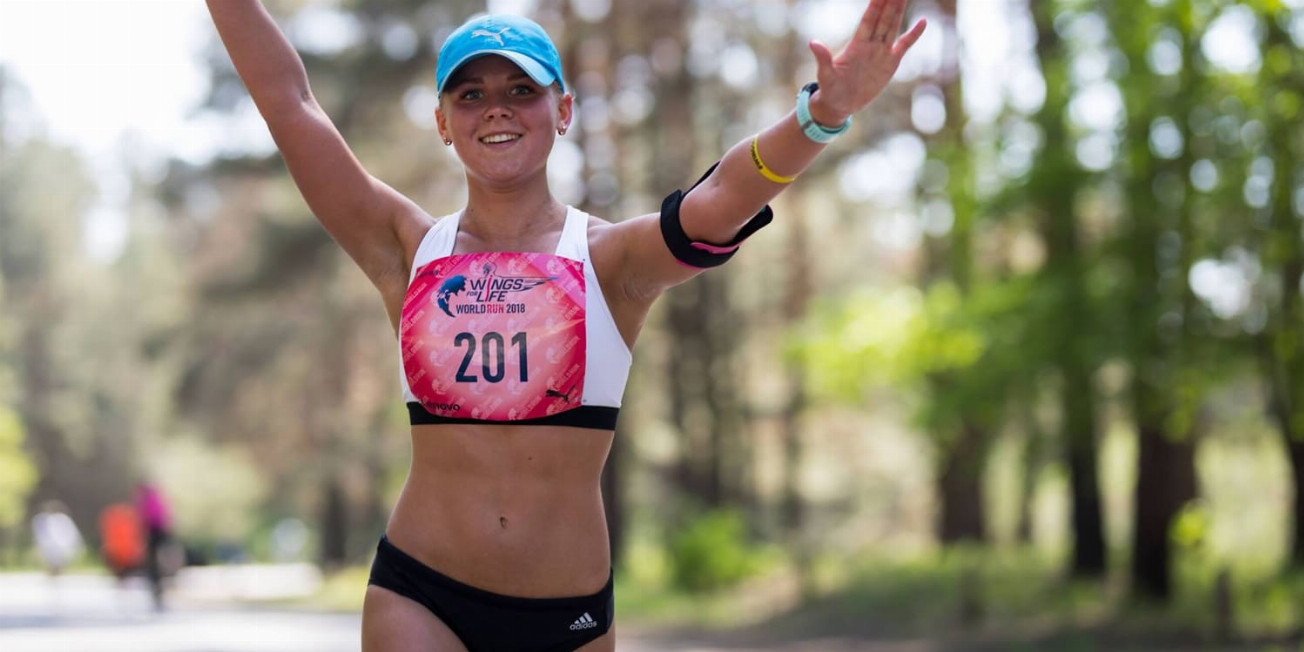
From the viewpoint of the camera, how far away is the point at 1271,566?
18.5 m

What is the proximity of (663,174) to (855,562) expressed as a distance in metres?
7.79

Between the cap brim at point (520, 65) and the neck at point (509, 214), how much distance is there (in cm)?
25

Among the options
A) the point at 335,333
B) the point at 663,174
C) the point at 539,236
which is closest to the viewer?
the point at 539,236

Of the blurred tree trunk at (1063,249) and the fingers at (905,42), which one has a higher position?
the blurred tree trunk at (1063,249)

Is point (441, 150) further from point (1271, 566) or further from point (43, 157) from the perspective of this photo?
point (43, 157)

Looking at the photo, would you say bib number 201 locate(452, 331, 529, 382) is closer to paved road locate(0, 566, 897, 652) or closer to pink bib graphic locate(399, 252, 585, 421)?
pink bib graphic locate(399, 252, 585, 421)

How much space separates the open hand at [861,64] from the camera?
3166mm

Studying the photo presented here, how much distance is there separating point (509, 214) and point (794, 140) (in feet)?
2.48

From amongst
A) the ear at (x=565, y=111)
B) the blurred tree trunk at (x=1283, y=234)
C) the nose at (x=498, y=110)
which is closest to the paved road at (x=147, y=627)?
the blurred tree trunk at (x=1283, y=234)

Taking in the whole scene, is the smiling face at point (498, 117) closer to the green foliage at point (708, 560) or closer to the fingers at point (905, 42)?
the fingers at point (905, 42)

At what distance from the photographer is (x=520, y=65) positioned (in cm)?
344

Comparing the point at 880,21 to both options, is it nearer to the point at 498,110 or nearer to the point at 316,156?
the point at 498,110

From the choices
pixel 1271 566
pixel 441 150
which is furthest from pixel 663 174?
pixel 1271 566

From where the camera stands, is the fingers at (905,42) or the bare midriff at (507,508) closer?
the fingers at (905,42)
